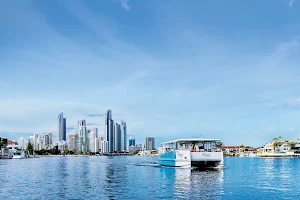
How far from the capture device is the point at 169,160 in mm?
69625

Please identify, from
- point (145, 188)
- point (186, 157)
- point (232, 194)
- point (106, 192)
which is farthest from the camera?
point (186, 157)

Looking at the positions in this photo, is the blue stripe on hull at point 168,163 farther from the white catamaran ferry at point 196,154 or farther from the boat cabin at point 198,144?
the boat cabin at point 198,144

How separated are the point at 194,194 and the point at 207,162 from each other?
1242 inches

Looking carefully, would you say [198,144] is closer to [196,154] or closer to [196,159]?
[196,154]

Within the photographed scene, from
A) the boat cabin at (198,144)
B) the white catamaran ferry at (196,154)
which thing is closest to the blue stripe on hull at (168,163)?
the white catamaran ferry at (196,154)

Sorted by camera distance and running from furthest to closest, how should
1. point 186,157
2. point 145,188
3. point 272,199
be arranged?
point 186,157, point 145,188, point 272,199

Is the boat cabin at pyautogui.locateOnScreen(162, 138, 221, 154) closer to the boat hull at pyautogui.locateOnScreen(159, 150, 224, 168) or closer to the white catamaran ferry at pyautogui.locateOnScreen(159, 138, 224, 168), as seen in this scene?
the white catamaran ferry at pyautogui.locateOnScreen(159, 138, 224, 168)

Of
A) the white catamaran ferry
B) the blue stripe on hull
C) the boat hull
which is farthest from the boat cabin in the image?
the blue stripe on hull

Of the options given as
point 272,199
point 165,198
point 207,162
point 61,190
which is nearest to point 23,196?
point 61,190

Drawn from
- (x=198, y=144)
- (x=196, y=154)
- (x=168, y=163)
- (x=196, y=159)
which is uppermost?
(x=198, y=144)

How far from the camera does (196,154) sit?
59.6 metres

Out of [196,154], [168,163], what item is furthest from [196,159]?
[168,163]

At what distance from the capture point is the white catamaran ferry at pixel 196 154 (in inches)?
2349

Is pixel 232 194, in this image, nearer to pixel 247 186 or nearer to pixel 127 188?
pixel 247 186
